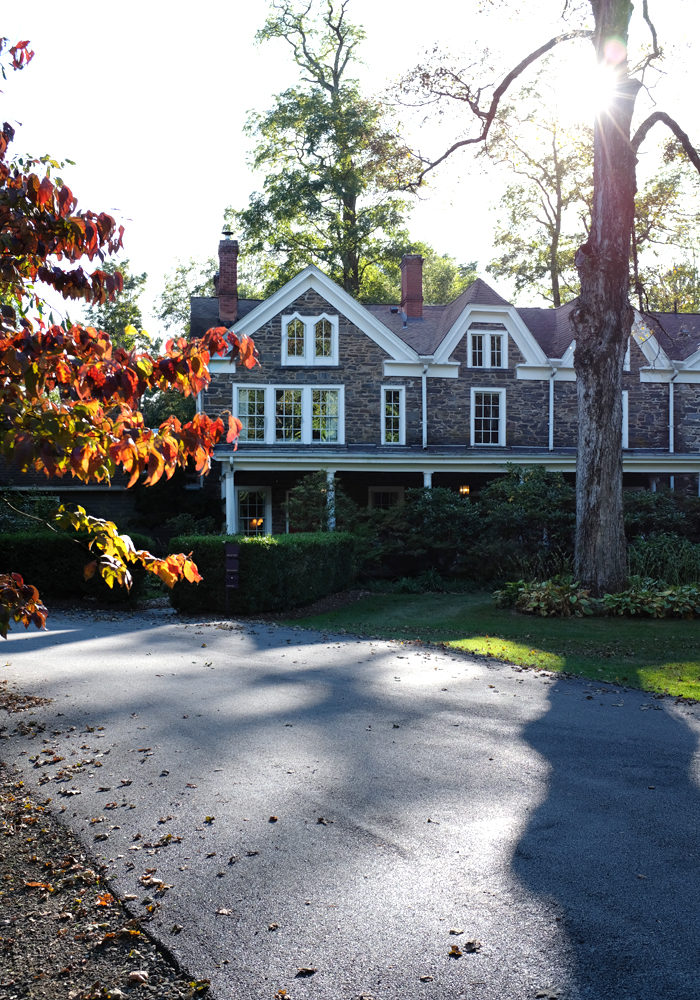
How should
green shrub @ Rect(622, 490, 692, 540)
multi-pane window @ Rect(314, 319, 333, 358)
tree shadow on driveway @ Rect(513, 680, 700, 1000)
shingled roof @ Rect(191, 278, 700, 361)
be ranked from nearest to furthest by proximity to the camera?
tree shadow on driveway @ Rect(513, 680, 700, 1000) → green shrub @ Rect(622, 490, 692, 540) → multi-pane window @ Rect(314, 319, 333, 358) → shingled roof @ Rect(191, 278, 700, 361)

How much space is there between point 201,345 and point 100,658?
283 inches

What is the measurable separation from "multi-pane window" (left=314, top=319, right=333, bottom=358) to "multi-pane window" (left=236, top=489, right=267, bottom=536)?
15.5 feet

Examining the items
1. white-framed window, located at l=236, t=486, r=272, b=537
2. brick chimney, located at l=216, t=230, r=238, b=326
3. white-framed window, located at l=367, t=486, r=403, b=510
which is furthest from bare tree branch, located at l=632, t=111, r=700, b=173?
white-framed window, located at l=236, t=486, r=272, b=537

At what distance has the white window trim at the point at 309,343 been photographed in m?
26.0

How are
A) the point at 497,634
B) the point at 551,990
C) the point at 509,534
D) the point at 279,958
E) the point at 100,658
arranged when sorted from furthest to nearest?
1. the point at 509,534
2. the point at 497,634
3. the point at 100,658
4. the point at 279,958
5. the point at 551,990

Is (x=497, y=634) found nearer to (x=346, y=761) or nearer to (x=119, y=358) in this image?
(x=346, y=761)

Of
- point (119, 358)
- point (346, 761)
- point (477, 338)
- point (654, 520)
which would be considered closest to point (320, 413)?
point (477, 338)

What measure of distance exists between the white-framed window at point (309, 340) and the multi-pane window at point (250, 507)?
4.28 meters

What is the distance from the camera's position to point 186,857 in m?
4.35

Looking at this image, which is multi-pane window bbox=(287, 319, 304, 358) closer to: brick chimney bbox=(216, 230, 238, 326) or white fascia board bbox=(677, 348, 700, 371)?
brick chimney bbox=(216, 230, 238, 326)

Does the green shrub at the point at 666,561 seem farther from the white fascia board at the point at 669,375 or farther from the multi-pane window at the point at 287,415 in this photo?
the multi-pane window at the point at 287,415

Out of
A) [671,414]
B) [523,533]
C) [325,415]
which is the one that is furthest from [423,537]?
[671,414]

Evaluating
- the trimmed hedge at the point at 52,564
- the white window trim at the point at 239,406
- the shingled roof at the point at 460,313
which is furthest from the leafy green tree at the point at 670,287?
the trimmed hedge at the point at 52,564

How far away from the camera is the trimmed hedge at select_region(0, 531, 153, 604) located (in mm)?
17609
